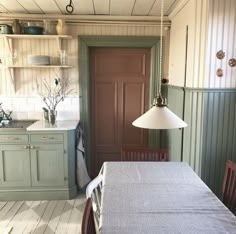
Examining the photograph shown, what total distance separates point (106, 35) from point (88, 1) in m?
0.72

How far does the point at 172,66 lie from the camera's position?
3449 millimetres

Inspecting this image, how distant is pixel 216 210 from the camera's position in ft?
5.10

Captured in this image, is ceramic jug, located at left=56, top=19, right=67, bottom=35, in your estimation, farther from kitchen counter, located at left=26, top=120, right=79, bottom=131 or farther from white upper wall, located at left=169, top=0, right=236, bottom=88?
white upper wall, located at left=169, top=0, right=236, bottom=88

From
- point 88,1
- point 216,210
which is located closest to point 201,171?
point 216,210

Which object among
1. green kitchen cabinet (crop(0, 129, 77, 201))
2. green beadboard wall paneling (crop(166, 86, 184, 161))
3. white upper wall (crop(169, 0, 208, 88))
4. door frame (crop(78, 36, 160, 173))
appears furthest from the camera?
door frame (crop(78, 36, 160, 173))

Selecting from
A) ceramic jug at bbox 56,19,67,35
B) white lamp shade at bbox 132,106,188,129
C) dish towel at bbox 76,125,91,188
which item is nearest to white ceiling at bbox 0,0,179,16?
ceramic jug at bbox 56,19,67,35

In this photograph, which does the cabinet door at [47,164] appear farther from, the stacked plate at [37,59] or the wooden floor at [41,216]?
the stacked plate at [37,59]

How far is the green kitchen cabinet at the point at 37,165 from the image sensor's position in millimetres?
3113

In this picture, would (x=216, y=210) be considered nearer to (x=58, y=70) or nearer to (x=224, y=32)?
(x=224, y=32)

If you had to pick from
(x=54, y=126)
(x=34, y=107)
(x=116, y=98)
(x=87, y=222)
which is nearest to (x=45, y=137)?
(x=54, y=126)

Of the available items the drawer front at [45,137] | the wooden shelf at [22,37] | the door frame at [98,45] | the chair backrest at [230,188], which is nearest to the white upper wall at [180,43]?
the door frame at [98,45]

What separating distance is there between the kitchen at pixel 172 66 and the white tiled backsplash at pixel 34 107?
0.04 feet

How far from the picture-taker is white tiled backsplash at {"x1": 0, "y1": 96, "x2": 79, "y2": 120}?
11.9 feet

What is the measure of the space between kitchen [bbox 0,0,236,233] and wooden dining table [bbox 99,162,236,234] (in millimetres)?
556
